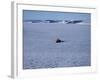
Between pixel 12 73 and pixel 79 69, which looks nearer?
pixel 12 73

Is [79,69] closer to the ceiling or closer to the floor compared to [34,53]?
closer to the floor

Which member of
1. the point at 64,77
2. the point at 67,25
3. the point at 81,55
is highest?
the point at 67,25

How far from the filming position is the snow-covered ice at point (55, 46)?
2788 millimetres

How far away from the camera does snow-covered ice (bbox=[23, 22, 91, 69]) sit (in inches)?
110

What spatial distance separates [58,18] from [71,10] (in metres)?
0.19

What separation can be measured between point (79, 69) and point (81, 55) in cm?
18

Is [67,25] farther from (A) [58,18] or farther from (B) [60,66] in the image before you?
(B) [60,66]

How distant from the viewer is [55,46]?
291cm
